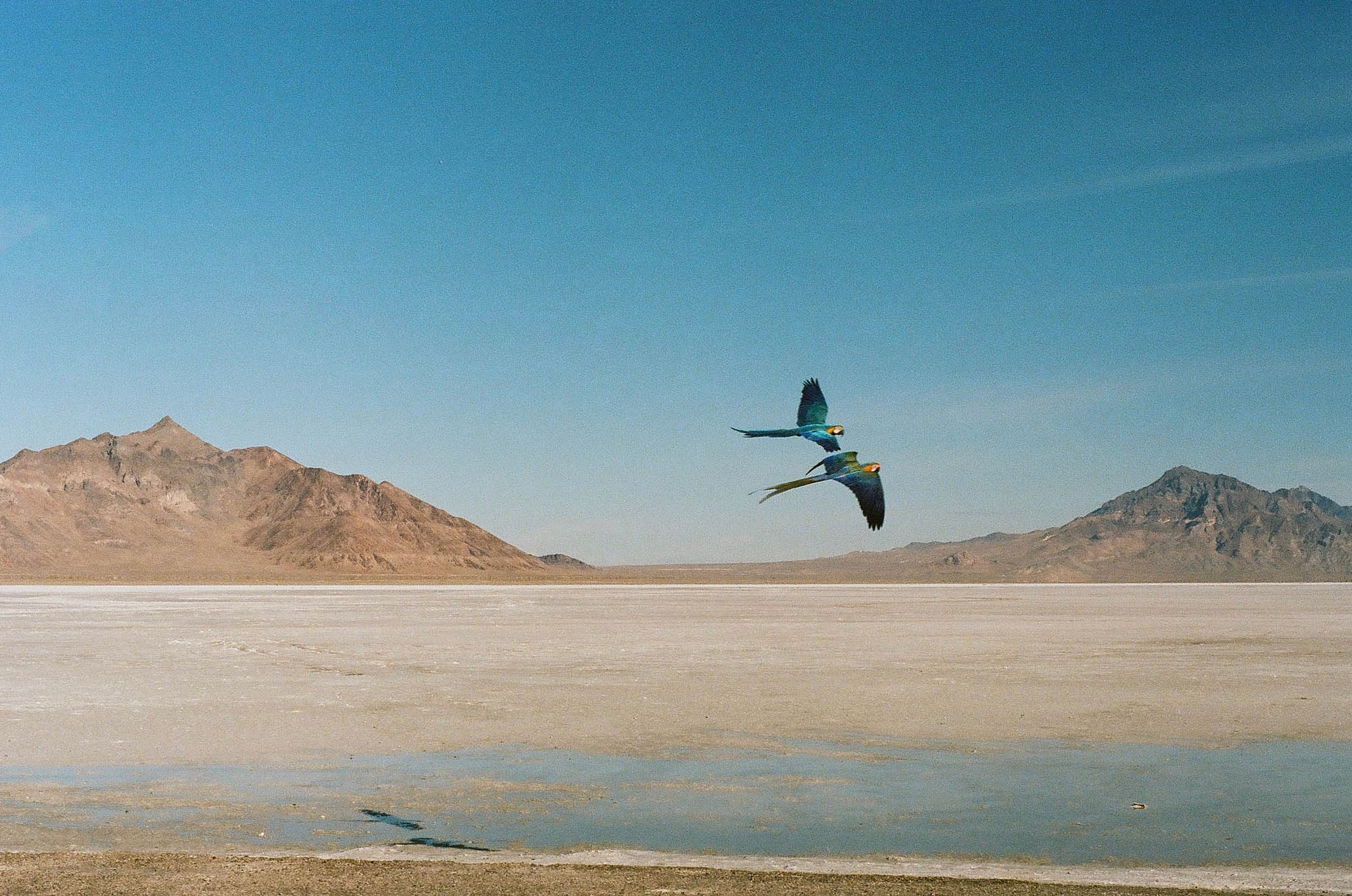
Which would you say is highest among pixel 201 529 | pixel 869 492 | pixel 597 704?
pixel 201 529

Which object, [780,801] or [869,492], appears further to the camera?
[869,492]

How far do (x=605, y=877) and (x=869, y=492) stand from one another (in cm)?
832

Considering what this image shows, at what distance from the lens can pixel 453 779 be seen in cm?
1127

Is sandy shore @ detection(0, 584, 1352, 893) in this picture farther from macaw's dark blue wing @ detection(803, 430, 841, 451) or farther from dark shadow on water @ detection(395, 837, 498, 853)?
macaw's dark blue wing @ detection(803, 430, 841, 451)

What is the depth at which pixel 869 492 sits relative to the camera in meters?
15.2

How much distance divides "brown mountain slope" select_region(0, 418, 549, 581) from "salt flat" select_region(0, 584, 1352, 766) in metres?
117

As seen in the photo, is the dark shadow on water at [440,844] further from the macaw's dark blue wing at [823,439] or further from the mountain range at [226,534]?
the mountain range at [226,534]

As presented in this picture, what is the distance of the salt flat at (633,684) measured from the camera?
13.8 meters

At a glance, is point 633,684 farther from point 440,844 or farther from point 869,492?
point 440,844

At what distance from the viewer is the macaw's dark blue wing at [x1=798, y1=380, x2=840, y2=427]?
18734 millimetres

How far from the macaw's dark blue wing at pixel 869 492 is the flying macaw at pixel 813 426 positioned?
4.55ft

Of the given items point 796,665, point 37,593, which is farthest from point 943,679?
point 37,593

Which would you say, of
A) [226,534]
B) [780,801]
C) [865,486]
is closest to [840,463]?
[865,486]

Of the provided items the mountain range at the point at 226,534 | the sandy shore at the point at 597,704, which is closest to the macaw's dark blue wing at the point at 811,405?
the sandy shore at the point at 597,704
